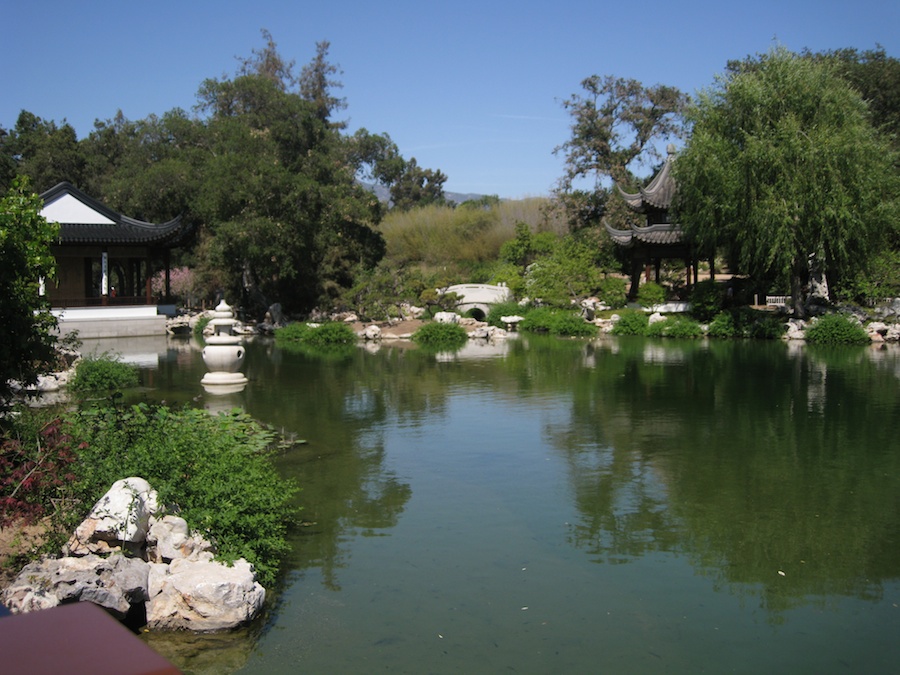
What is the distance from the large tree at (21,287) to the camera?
5516 millimetres

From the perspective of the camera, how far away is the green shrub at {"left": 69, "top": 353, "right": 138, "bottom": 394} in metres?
9.80

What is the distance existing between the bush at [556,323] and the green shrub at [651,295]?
2148mm

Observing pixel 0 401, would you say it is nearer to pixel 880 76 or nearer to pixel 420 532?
pixel 420 532

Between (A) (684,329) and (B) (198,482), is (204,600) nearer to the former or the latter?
(B) (198,482)

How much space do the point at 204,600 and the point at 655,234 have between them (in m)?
20.9

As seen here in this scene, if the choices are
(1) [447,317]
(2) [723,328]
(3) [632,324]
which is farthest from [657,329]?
(1) [447,317]

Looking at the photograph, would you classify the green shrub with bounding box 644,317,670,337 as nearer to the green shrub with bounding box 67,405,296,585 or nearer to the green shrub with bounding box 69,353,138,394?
the green shrub with bounding box 69,353,138,394

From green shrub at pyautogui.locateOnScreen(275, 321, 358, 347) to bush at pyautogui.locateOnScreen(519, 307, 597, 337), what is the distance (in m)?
5.31

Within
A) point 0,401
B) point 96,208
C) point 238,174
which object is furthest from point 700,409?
point 96,208

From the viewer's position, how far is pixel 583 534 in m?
5.60

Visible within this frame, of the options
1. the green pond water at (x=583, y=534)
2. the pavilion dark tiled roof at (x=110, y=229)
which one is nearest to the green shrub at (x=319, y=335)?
the pavilion dark tiled roof at (x=110, y=229)

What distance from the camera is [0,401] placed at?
19.1ft

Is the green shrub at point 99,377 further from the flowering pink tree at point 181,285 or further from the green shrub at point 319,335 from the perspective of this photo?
the flowering pink tree at point 181,285

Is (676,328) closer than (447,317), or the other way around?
(676,328)
